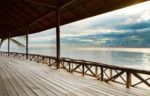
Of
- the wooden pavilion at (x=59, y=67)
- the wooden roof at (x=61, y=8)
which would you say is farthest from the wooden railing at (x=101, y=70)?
the wooden roof at (x=61, y=8)

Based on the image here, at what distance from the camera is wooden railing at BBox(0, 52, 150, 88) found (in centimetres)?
625

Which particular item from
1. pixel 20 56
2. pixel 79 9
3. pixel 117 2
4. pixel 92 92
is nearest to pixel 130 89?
pixel 92 92

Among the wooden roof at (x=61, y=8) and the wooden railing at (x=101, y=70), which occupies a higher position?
the wooden roof at (x=61, y=8)

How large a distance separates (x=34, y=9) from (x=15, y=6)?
1666 millimetres

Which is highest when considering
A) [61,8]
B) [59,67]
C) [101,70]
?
[61,8]

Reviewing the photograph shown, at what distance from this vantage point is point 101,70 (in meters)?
7.56

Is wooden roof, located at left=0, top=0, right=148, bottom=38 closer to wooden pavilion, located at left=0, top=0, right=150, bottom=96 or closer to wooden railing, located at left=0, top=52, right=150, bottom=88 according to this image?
wooden pavilion, located at left=0, top=0, right=150, bottom=96

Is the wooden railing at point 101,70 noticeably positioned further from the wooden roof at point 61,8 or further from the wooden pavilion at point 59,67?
the wooden roof at point 61,8

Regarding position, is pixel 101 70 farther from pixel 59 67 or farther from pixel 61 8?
pixel 61 8

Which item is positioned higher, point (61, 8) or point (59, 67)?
point (61, 8)

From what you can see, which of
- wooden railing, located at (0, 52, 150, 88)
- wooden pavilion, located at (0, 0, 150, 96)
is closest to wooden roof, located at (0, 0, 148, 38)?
wooden pavilion, located at (0, 0, 150, 96)

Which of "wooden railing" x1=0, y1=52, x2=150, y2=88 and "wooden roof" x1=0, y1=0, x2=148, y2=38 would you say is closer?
"wooden railing" x1=0, y1=52, x2=150, y2=88

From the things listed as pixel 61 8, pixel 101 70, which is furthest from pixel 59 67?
pixel 101 70

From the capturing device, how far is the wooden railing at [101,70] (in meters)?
6.25
